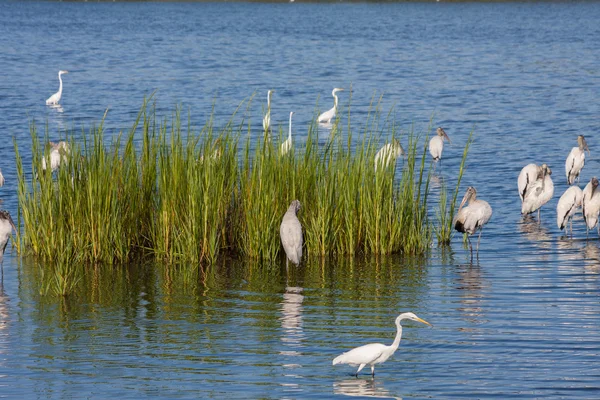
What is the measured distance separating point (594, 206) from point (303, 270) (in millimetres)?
4112

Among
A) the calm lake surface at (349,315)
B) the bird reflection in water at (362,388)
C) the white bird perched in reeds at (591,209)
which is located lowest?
the bird reflection in water at (362,388)

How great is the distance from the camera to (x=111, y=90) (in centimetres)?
3138

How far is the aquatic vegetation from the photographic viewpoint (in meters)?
10.5

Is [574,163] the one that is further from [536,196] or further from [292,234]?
[292,234]

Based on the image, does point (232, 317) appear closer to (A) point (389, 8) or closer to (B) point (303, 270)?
(B) point (303, 270)

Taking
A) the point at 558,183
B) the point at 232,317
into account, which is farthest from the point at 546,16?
the point at 232,317

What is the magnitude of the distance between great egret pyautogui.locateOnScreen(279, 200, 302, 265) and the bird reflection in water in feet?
9.78

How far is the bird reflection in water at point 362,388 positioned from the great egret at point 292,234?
9.78ft

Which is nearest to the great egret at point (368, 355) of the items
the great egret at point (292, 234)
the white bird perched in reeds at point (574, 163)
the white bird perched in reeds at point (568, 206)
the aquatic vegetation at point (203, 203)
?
the great egret at point (292, 234)

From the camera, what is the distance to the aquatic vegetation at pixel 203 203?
34.4 feet

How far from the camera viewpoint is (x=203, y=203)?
10445 millimetres

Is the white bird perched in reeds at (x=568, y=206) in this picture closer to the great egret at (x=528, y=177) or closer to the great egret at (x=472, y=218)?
the great egret at (x=472, y=218)

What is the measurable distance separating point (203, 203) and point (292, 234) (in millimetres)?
922

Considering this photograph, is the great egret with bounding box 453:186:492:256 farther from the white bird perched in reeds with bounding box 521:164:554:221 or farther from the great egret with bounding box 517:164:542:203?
the great egret with bounding box 517:164:542:203
